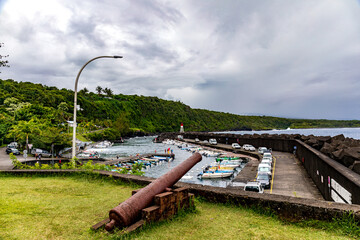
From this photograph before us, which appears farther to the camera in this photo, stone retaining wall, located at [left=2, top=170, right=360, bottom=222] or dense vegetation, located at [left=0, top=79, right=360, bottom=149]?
dense vegetation, located at [left=0, top=79, right=360, bottom=149]

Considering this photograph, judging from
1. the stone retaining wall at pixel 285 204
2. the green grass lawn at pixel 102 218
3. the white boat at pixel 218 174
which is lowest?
the white boat at pixel 218 174

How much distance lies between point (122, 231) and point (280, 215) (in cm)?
299

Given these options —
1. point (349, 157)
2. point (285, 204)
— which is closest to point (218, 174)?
point (349, 157)

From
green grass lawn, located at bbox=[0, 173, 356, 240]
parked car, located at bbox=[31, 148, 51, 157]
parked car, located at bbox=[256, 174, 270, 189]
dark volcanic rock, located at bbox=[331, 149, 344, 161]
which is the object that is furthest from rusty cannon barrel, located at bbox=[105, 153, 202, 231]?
Result: parked car, located at bbox=[31, 148, 51, 157]

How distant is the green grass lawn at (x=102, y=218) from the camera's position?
3.82 m

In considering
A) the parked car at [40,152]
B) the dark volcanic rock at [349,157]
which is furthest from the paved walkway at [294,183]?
the parked car at [40,152]

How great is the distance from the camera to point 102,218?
4605 mm

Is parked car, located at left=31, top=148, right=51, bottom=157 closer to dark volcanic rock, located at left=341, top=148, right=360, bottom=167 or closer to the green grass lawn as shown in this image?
the green grass lawn

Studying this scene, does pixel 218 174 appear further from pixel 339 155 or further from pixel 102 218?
pixel 102 218

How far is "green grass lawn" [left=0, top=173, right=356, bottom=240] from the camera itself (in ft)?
12.5

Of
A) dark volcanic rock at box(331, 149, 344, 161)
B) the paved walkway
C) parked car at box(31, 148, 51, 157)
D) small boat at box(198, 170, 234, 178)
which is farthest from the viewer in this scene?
parked car at box(31, 148, 51, 157)

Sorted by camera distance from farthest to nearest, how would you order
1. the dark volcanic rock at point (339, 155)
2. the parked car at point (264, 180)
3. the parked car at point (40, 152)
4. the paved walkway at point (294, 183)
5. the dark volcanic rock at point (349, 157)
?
the parked car at point (40, 152)
the parked car at point (264, 180)
the paved walkway at point (294, 183)
the dark volcanic rock at point (339, 155)
the dark volcanic rock at point (349, 157)

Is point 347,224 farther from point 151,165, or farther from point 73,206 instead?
point 151,165

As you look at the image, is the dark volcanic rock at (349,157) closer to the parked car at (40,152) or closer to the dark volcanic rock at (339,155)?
the dark volcanic rock at (339,155)
